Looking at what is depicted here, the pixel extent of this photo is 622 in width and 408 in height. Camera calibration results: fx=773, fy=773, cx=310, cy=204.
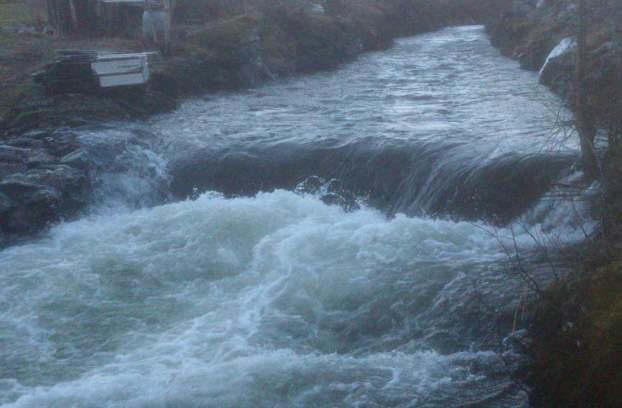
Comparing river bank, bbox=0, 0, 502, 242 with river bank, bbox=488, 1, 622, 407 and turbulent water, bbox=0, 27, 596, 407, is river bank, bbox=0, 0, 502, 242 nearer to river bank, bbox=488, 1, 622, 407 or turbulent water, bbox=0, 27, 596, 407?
turbulent water, bbox=0, 27, 596, 407

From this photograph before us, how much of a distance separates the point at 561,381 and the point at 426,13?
3394 centimetres

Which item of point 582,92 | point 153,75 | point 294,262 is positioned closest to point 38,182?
point 294,262

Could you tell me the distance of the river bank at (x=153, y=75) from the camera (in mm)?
12297

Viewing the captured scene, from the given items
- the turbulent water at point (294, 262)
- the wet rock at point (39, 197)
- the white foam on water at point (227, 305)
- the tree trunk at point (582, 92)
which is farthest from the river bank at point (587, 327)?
the wet rock at point (39, 197)

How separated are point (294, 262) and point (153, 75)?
9925 millimetres

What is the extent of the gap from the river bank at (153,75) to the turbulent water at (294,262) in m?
0.55

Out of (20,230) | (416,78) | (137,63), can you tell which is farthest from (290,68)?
(20,230)

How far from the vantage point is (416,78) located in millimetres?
21234

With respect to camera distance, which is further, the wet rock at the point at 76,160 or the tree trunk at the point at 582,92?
the wet rock at the point at 76,160

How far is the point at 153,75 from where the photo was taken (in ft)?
60.6

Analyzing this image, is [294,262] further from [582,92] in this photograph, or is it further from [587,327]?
[587,327]

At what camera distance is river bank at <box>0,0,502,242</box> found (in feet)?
40.3

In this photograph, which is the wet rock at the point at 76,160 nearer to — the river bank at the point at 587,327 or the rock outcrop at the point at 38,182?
the rock outcrop at the point at 38,182

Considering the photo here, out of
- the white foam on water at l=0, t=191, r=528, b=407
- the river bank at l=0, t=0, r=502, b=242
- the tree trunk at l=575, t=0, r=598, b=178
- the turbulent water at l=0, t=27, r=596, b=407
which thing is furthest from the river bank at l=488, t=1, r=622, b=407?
the river bank at l=0, t=0, r=502, b=242
